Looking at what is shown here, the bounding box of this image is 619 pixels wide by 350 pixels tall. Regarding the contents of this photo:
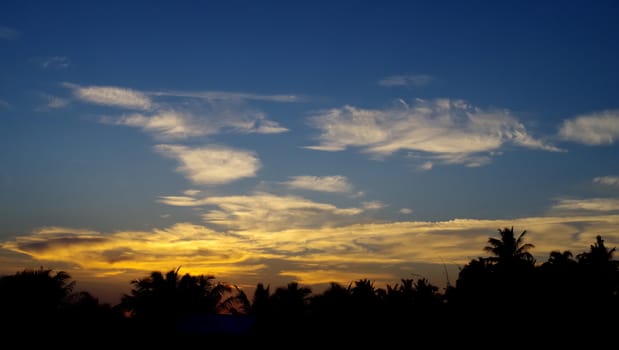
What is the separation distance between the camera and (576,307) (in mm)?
29875

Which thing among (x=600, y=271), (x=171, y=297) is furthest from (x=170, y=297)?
(x=600, y=271)

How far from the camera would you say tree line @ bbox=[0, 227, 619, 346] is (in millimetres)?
30328

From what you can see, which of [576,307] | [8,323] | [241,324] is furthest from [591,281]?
[8,323]

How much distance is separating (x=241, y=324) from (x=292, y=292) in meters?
10.8

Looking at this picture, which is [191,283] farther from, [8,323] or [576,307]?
[576,307]

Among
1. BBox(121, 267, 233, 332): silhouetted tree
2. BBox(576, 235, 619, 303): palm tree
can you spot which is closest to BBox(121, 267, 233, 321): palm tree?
BBox(121, 267, 233, 332): silhouetted tree

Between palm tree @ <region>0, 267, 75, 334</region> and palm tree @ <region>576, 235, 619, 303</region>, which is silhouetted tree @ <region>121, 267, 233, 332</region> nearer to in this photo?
palm tree @ <region>0, 267, 75, 334</region>

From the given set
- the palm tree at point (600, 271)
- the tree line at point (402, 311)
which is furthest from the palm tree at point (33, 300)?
the palm tree at point (600, 271)

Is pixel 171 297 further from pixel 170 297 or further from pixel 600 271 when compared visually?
pixel 600 271

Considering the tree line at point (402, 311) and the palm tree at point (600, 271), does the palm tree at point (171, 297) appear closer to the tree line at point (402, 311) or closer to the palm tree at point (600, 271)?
the tree line at point (402, 311)

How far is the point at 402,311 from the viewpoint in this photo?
35.8 metres

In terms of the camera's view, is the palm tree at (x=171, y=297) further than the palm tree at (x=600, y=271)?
Yes

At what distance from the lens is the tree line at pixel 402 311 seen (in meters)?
30.3

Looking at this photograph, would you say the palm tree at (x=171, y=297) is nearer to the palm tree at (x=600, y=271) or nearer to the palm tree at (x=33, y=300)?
the palm tree at (x=33, y=300)
